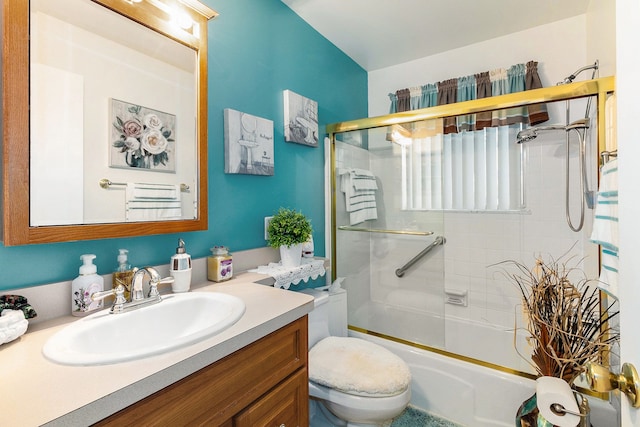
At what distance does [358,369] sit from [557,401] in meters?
0.73

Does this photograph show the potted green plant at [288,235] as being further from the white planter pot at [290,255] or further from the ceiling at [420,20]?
the ceiling at [420,20]

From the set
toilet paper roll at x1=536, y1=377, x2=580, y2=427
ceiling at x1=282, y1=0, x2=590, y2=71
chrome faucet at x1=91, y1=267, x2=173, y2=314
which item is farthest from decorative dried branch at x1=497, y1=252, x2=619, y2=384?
ceiling at x1=282, y1=0, x2=590, y2=71

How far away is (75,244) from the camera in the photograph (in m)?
0.94

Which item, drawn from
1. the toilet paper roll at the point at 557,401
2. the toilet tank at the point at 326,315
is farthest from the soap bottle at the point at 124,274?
the toilet paper roll at the point at 557,401

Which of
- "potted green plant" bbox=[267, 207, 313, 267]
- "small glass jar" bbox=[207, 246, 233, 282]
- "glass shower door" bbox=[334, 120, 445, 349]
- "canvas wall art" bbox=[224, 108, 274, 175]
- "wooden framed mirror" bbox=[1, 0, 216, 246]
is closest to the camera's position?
"wooden framed mirror" bbox=[1, 0, 216, 246]

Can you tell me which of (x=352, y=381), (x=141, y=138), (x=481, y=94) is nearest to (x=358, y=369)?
(x=352, y=381)

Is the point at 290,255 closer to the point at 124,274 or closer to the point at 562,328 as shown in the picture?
the point at 124,274

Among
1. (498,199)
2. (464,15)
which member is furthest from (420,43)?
(498,199)

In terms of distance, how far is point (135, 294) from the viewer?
37.1 inches

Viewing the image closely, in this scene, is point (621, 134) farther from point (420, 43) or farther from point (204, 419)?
point (420, 43)

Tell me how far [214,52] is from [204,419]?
1.41 m

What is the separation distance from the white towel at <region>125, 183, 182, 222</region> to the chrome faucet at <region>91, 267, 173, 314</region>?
8.4 inches

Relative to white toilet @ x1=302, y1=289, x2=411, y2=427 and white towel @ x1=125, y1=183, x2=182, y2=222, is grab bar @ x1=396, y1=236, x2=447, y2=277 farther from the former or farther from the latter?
white towel @ x1=125, y1=183, x2=182, y2=222

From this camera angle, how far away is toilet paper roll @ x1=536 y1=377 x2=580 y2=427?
36.0 inches
